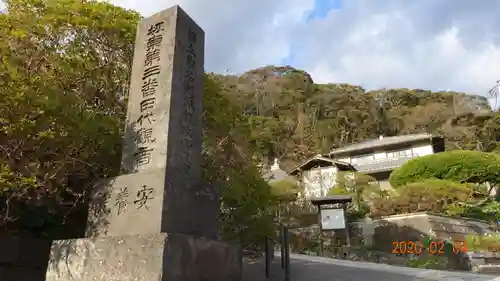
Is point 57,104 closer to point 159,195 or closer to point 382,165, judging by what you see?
point 159,195

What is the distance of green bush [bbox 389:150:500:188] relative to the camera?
22750 mm

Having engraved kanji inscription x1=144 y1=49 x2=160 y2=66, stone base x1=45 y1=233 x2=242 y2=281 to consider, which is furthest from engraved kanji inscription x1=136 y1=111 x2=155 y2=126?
stone base x1=45 y1=233 x2=242 y2=281

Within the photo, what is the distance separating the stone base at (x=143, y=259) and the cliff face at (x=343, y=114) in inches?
1186

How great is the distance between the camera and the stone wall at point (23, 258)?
18.4ft

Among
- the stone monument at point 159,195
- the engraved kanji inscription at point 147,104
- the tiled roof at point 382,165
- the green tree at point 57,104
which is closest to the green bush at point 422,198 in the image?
the tiled roof at point 382,165

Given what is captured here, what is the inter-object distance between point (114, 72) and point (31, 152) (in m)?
2.65

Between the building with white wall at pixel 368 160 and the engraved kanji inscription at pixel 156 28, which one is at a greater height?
the building with white wall at pixel 368 160

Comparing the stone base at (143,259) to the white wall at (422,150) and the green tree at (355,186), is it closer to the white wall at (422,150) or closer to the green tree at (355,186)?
the green tree at (355,186)

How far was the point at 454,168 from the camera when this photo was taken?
23328mm

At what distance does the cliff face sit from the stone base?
30.1 metres

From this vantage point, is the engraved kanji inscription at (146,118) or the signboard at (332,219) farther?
the signboard at (332,219)

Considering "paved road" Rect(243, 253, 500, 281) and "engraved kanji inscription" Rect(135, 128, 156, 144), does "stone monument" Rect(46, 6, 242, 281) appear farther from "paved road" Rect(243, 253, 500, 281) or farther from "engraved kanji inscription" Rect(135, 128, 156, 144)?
"paved road" Rect(243, 253, 500, 281)

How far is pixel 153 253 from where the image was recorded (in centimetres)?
354
